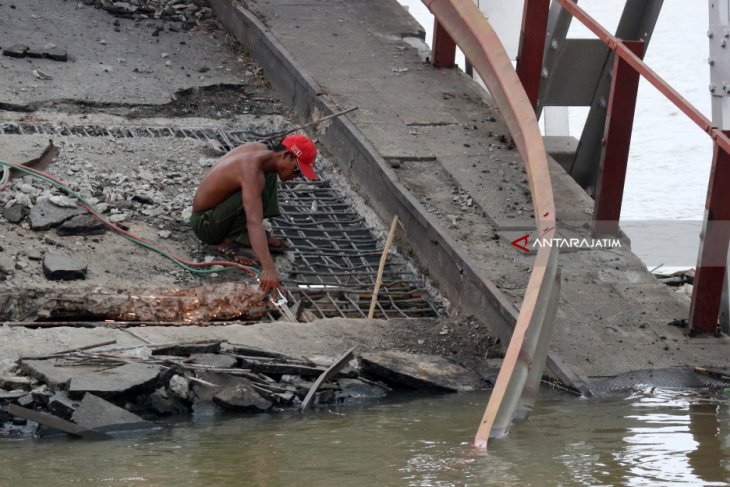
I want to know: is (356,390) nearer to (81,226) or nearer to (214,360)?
(214,360)

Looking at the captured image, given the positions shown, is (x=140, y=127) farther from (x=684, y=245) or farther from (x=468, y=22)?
(x=684, y=245)

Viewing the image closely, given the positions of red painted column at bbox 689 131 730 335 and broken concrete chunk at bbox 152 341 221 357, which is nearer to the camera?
broken concrete chunk at bbox 152 341 221 357

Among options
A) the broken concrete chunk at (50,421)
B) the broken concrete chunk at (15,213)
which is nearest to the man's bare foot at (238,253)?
the broken concrete chunk at (15,213)

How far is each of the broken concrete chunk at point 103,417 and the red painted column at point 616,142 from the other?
372cm

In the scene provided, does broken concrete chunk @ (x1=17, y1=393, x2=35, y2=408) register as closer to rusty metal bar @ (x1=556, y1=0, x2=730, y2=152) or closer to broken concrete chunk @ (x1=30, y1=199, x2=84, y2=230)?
broken concrete chunk @ (x1=30, y1=199, x2=84, y2=230)

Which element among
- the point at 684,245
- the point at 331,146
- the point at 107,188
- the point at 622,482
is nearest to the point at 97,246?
the point at 107,188

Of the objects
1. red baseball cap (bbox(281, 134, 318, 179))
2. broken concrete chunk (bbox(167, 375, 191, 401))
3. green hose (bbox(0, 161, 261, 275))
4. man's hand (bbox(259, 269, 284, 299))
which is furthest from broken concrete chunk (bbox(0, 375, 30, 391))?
red baseball cap (bbox(281, 134, 318, 179))

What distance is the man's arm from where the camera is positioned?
296 inches

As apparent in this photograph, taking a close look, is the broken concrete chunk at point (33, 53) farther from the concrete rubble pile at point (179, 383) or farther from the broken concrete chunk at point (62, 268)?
the concrete rubble pile at point (179, 383)

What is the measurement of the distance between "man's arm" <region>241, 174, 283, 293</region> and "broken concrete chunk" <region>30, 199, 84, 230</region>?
4.23 ft

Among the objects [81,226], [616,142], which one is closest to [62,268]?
[81,226]

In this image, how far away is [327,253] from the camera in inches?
335

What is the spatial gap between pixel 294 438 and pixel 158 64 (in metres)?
6.58

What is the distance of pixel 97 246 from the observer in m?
7.96
